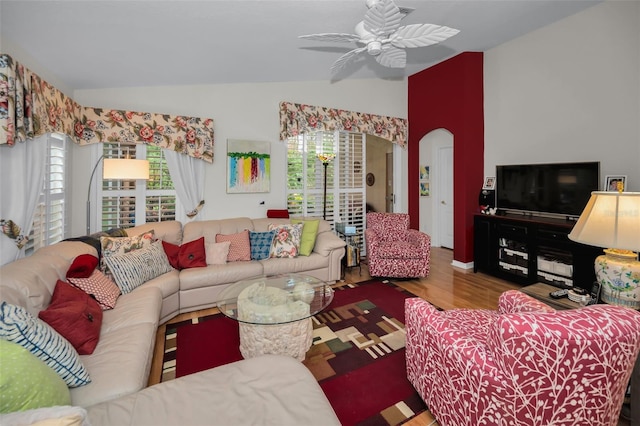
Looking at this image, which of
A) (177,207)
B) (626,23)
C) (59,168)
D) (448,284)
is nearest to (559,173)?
(626,23)

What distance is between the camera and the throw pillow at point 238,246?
3.47m

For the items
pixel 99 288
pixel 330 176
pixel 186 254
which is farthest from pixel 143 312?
pixel 330 176

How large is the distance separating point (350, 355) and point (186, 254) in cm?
206

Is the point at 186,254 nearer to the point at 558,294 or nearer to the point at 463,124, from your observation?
the point at 558,294

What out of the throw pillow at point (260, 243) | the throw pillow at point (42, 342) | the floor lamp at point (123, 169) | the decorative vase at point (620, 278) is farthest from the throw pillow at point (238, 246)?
the decorative vase at point (620, 278)

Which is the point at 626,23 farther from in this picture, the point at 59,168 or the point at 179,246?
the point at 59,168

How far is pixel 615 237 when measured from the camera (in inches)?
59.6

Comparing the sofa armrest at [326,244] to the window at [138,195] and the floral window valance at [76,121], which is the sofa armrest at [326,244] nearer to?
the floral window valance at [76,121]

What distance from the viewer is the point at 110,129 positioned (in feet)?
11.5

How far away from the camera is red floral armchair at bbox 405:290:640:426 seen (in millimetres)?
1098

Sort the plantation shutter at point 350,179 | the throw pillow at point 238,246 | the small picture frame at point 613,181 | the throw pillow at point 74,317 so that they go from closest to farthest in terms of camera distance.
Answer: the throw pillow at point 74,317 → the small picture frame at point 613,181 → the throw pillow at point 238,246 → the plantation shutter at point 350,179

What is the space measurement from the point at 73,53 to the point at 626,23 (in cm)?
555

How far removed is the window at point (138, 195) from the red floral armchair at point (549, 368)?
12.5ft

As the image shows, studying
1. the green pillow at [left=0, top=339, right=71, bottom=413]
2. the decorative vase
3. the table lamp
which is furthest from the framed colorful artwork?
the decorative vase
